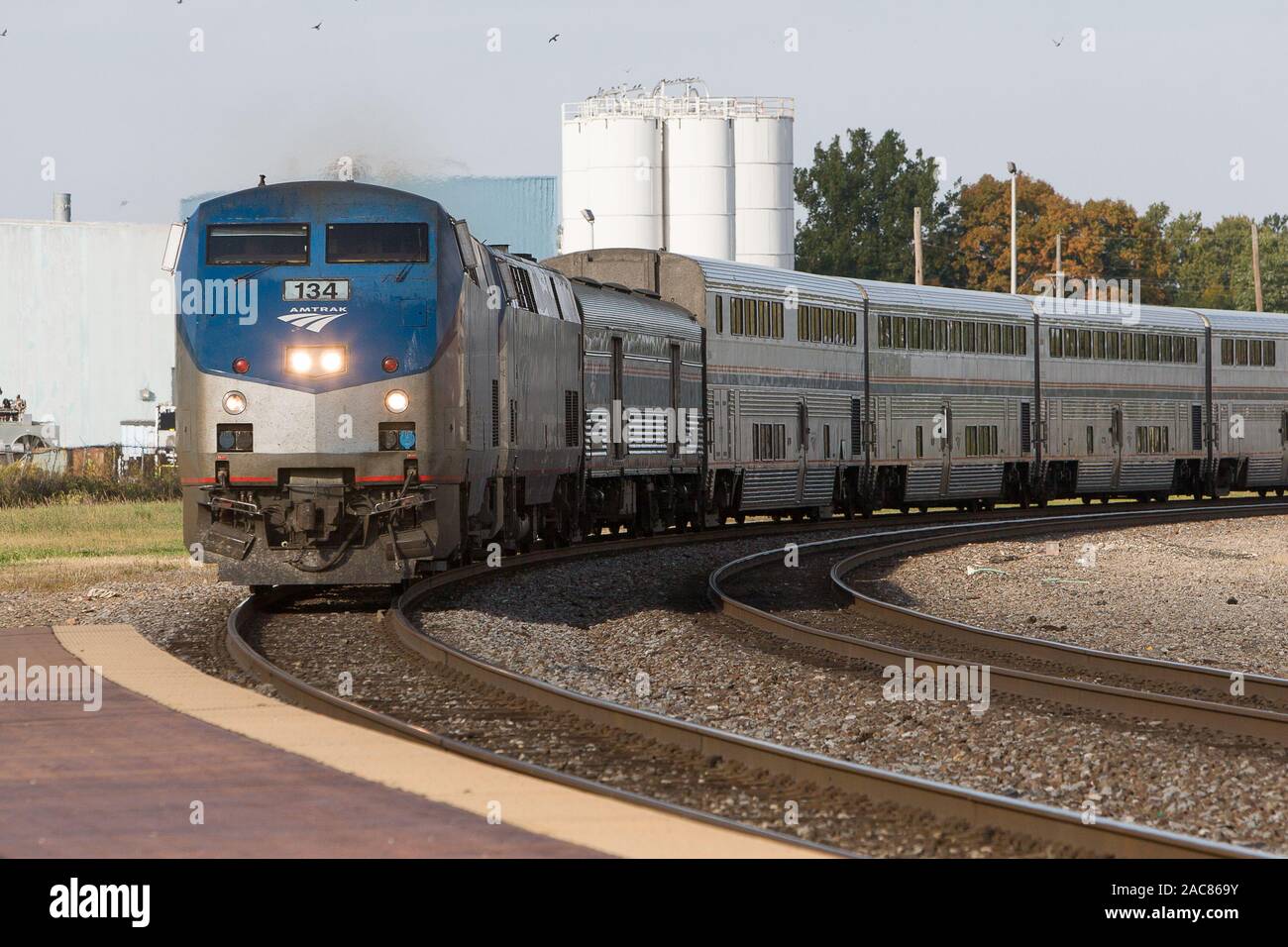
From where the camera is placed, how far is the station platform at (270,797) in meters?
7.47

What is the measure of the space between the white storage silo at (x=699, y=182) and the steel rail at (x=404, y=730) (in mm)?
54053

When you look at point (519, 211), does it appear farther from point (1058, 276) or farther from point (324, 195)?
point (324, 195)

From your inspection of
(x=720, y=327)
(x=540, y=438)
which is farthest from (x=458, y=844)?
(x=720, y=327)

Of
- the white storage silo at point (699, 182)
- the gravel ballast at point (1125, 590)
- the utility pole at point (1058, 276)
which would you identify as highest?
the white storage silo at point (699, 182)

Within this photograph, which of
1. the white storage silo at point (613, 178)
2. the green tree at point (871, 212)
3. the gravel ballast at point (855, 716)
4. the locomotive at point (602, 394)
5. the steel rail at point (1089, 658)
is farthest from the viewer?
the green tree at point (871, 212)

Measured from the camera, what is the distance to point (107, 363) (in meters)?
63.2

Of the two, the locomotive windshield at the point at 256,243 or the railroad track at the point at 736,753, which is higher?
the locomotive windshield at the point at 256,243

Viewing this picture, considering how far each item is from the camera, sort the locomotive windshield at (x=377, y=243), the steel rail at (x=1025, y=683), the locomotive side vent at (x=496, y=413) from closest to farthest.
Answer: the steel rail at (x=1025, y=683) < the locomotive windshield at (x=377, y=243) < the locomotive side vent at (x=496, y=413)

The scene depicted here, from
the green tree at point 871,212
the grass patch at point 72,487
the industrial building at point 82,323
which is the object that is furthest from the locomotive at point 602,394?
the green tree at point 871,212

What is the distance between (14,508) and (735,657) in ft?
85.7

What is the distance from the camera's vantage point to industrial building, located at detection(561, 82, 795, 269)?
69312mm

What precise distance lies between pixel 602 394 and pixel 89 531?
36.1 ft

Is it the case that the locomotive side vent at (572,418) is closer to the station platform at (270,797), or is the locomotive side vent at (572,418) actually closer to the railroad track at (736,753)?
the railroad track at (736,753)
